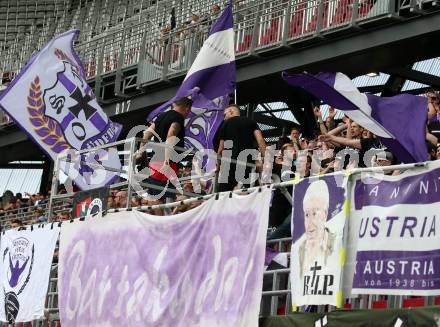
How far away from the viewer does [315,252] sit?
30.5 feet

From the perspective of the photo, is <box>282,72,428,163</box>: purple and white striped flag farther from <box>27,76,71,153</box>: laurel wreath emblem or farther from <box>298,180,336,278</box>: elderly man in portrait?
<box>27,76,71,153</box>: laurel wreath emblem

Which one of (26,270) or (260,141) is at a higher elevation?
(260,141)

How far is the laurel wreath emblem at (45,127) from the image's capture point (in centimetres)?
1530

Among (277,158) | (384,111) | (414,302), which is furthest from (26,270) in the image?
(414,302)

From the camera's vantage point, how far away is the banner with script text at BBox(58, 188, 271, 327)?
10.2 m

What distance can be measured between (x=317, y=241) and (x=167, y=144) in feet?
12.1

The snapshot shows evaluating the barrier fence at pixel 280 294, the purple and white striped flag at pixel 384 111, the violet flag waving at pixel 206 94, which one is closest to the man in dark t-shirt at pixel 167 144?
the barrier fence at pixel 280 294

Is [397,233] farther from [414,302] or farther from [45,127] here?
[45,127]

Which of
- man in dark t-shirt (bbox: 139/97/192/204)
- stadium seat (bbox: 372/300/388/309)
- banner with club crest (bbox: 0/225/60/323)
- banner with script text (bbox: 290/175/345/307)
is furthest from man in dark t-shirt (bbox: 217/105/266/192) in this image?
stadium seat (bbox: 372/300/388/309)

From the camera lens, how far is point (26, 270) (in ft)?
46.8

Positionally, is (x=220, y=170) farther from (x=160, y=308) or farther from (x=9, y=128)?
(x=9, y=128)

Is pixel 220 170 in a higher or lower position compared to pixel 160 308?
higher

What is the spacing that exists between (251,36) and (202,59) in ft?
21.2

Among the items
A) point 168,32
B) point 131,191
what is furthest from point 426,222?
point 168,32
